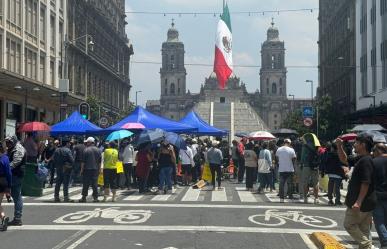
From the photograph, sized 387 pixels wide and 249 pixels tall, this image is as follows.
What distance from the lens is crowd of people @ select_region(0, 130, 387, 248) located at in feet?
29.4

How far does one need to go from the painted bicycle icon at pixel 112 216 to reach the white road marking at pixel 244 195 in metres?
4.39

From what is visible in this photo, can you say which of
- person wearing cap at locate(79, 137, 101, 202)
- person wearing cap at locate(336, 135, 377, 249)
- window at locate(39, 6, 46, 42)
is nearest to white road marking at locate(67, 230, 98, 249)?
person wearing cap at locate(336, 135, 377, 249)

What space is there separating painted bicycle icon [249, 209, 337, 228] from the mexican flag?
56.1m

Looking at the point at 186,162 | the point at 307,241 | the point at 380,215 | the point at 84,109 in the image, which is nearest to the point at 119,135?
the point at 186,162

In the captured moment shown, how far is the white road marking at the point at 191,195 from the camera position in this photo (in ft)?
62.2

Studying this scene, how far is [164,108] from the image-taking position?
575 feet

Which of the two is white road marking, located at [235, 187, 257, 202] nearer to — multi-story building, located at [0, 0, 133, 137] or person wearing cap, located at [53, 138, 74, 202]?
person wearing cap, located at [53, 138, 74, 202]

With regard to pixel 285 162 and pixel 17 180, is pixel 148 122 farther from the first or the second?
pixel 17 180

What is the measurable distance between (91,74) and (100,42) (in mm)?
6503

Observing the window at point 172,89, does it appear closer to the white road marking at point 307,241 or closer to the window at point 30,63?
the window at point 30,63

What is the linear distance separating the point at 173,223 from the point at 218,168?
9.47m

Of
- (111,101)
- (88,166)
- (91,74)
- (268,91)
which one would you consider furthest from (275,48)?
(88,166)

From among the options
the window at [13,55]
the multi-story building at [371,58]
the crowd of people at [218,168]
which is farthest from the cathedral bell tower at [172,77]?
the crowd of people at [218,168]

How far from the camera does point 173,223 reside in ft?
43.8
